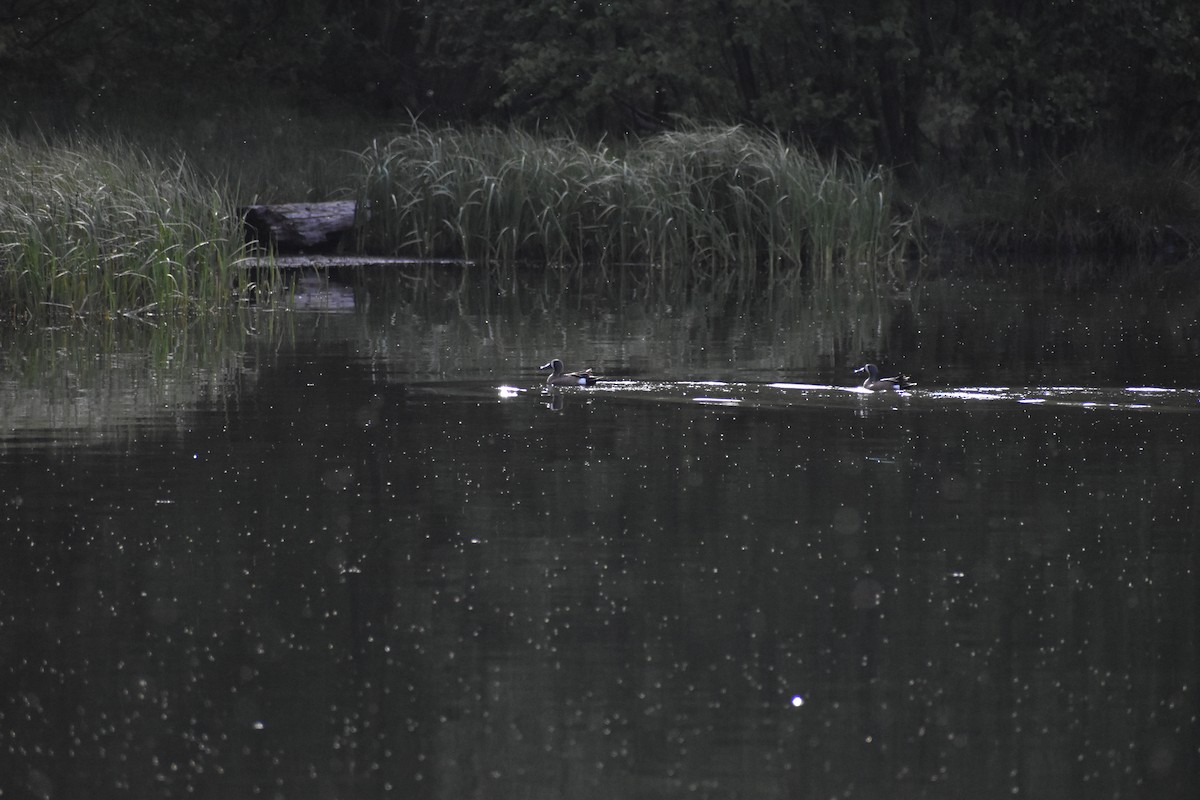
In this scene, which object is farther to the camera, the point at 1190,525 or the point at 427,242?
the point at 427,242

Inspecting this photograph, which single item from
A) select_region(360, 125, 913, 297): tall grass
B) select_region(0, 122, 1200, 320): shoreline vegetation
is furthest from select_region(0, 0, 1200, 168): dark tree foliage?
select_region(360, 125, 913, 297): tall grass

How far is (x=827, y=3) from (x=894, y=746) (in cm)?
2970

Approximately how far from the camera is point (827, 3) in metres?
33.5

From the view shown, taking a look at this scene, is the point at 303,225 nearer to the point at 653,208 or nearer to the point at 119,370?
the point at 653,208

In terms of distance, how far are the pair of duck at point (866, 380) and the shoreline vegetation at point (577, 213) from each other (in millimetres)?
5403

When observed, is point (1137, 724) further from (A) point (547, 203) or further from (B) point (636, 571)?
(A) point (547, 203)

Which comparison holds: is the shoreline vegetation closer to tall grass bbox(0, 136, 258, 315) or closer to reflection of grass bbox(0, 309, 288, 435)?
tall grass bbox(0, 136, 258, 315)

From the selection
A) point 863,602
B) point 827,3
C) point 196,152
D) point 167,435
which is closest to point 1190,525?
point 863,602

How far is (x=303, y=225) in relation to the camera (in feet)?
84.8

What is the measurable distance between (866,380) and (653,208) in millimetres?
Result: 12503

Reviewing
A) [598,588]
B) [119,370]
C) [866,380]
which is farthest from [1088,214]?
[598,588]

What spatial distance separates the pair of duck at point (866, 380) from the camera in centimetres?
1198

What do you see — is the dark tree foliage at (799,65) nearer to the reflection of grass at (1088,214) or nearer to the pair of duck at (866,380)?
the reflection of grass at (1088,214)

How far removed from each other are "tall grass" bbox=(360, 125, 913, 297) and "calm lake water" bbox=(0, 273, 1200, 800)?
12.0 meters
